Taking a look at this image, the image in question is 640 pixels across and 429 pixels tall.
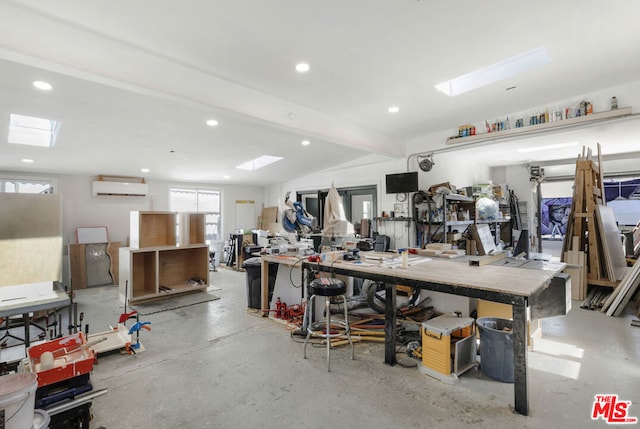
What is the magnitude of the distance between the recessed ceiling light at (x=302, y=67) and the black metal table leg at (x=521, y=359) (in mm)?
2792

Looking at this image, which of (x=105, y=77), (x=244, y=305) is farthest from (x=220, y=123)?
(x=244, y=305)

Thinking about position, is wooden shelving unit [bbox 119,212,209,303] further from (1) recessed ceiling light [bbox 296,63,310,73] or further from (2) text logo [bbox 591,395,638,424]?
(2) text logo [bbox 591,395,638,424]

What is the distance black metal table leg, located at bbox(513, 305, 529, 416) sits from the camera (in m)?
2.00

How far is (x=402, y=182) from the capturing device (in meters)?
5.75

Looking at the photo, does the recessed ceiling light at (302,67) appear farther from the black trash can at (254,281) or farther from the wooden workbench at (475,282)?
the black trash can at (254,281)

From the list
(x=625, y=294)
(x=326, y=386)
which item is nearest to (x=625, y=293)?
(x=625, y=294)

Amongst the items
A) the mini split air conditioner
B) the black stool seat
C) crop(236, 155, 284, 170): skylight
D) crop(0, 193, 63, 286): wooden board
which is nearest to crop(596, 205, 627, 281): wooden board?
the black stool seat

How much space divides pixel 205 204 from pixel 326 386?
6978mm

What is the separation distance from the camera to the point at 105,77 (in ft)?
8.54

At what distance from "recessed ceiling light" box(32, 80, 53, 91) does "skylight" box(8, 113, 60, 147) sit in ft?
4.84

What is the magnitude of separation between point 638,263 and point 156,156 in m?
7.60

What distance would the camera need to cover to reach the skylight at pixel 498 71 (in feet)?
10.8

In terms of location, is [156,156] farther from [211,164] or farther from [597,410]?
[597,410]

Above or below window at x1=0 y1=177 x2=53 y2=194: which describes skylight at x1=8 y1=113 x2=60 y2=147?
above
